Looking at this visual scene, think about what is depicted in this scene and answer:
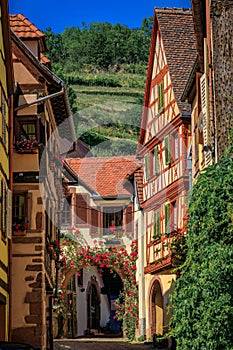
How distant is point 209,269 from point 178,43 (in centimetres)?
1621

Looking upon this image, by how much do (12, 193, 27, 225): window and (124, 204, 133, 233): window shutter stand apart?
48.6ft

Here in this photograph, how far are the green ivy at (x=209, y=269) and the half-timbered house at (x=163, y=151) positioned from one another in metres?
10.8

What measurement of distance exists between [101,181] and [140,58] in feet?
239

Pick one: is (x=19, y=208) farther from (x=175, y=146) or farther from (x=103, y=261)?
(x=103, y=261)

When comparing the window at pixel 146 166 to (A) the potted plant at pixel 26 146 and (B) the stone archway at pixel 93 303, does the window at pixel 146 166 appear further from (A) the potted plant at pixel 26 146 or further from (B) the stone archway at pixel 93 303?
(B) the stone archway at pixel 93 303

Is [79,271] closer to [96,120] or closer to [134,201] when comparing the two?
[134,201]

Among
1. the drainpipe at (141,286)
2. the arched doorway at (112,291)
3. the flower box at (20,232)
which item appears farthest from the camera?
the arched doorway at (112,291)

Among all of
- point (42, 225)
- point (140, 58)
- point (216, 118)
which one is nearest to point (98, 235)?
point (42, 225)

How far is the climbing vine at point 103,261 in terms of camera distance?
35.7 m

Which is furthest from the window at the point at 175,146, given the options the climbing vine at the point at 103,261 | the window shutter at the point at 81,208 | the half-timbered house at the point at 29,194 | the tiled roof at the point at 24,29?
the window shutter at the point at 81,208

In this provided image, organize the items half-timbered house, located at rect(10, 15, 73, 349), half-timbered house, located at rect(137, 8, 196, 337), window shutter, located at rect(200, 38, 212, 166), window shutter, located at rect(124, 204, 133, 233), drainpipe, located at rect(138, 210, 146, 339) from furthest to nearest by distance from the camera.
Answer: window shutter, located at rect(124, 204, 133, 233)
drainpipe, located at rect(138, 210, 146, 339)
half-timbered house, located at rect(137, 8, 196, 337)
half-timbered house, located at rect(10, 15, 73, 349)
window shutter, located at rect(200, 38, 212, 166)

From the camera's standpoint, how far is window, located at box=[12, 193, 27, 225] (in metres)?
22.8

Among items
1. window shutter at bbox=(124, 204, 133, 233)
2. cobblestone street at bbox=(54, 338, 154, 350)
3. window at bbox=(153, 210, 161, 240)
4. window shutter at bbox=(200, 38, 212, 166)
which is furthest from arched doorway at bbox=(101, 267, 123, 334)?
window shutter at bbox=(200, 38, 212, 166)

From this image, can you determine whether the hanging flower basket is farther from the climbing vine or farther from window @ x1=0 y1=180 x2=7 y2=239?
the climbing vine
